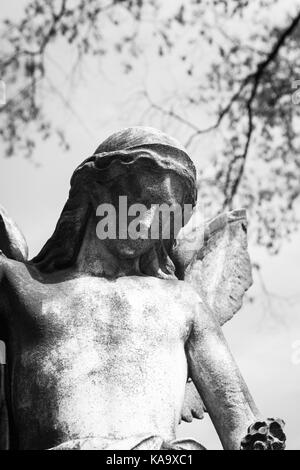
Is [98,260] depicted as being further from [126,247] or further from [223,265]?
[223,265]

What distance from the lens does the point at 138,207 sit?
20.1 feet

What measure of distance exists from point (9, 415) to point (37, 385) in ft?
0.99

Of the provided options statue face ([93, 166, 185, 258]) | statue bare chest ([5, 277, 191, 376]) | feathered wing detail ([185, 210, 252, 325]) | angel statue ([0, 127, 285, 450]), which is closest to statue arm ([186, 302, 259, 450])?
Answer: angel statue ([0, 127, 285, 450])

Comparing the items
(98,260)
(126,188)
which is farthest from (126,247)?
(126,188)

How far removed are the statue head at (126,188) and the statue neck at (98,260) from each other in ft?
0.11

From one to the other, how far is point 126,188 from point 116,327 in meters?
0.75

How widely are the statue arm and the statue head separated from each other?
430mm

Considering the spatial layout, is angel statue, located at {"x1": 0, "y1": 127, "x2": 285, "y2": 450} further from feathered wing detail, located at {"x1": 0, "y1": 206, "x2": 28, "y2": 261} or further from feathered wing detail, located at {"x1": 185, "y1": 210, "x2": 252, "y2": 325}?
feathered wing detail, located at {"x1": 185, "y1": 210, "x2": 252, "y2": 325}

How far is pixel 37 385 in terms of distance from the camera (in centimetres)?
568

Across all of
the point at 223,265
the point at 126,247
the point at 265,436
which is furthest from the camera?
the point at 223,265
